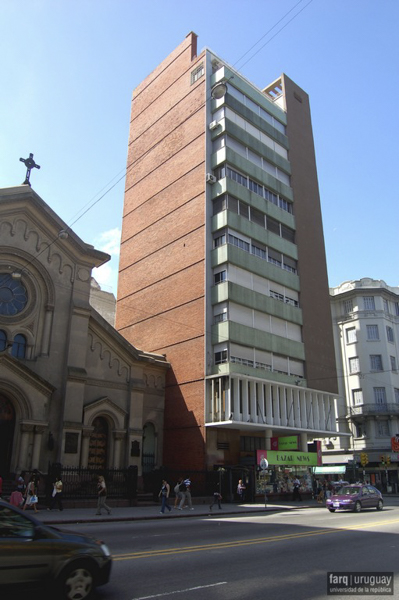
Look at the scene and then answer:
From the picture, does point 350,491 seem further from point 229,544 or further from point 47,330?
point 47,330

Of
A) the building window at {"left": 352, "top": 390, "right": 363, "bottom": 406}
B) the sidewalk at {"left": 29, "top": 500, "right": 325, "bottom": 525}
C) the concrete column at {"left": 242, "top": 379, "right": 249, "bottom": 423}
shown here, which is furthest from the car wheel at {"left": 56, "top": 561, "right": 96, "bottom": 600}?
the building window at {"left": 352, "top": 390, "right": 363, "bottom": 406}

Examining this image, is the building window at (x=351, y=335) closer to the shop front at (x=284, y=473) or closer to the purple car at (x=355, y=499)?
the shop front at (x=284, y=473)

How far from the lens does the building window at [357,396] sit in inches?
2085

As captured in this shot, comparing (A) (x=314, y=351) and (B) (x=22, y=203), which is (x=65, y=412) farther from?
(A) (x=314, y=351)

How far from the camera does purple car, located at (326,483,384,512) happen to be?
23.7 metres

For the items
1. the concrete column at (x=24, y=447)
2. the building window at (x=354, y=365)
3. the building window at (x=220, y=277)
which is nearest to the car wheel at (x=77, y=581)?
the concrete column at (x=24, y=447)

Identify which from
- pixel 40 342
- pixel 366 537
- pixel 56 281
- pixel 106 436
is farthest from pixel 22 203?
pixel 366 537

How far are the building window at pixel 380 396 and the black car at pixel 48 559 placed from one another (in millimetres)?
50244

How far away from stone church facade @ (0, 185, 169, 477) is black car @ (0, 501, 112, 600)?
19.9 m

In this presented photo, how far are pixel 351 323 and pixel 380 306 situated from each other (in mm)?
3868

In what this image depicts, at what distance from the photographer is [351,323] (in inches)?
2229

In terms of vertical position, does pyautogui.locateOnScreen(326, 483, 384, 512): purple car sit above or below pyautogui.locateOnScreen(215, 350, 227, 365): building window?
below

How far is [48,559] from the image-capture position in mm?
6203

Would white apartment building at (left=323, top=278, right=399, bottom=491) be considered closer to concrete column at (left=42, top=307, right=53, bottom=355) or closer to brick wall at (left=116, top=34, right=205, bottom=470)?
brick wall at (left=116, top=34, right=205, bottom=470)
